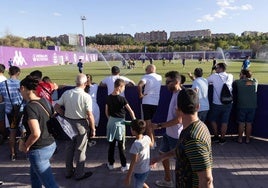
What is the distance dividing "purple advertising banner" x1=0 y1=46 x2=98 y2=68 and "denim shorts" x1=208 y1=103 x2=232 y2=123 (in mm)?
32473

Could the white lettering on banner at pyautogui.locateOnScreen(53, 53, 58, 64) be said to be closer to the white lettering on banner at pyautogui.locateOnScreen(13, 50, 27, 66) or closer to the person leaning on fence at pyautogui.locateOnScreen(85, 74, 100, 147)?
the white lettering on banner at pyautogui.locateOnScreen(13, 50, 27, 66)

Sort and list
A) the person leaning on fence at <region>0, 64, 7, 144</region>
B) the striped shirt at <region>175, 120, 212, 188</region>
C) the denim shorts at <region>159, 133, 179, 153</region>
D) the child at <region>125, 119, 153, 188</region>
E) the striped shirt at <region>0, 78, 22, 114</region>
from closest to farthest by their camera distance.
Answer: the striped shirt at <region>175, 120, 212, 188</region>, the child at <region>125, 119, 153, 188</region>, the denim shorts at <region>159, 133, 179, 153</region>, the striped shirt at <region>0, 78, 22, 114</region>, the person leaning on fence at <region>0, 64, 7, 144</region>

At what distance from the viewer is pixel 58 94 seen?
7820 mm

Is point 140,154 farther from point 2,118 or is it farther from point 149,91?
point 2,118

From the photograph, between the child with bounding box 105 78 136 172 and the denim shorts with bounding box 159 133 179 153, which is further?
the child with bounding box 105 78 136 172

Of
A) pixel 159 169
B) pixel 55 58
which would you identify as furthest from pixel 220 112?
pixel 55 58

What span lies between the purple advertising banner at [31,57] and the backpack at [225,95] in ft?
107

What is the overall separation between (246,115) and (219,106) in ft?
2.37

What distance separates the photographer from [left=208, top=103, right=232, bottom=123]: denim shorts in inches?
288

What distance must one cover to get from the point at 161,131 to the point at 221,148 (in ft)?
5.45

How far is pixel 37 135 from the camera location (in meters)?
3.71

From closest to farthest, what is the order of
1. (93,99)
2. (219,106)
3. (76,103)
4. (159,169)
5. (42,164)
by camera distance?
(42,164)
(76,103)
(159,169)
(219,106)
(93,99)

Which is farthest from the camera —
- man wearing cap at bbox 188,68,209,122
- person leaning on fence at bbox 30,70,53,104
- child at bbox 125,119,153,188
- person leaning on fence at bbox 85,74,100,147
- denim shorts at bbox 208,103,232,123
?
person leaning on fence at bbox 85,74,100,147

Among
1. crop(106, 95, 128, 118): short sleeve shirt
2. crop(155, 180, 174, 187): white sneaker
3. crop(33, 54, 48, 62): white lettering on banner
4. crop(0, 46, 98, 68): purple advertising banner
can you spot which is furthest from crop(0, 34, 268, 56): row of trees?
crop(155, 180, 174, 187): white sneaker
